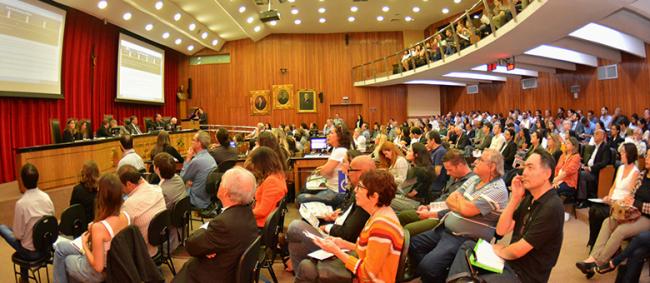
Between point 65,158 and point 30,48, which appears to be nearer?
point 65,158

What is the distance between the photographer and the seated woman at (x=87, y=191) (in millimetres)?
4195

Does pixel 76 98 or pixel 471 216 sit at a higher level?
pixel 76 98

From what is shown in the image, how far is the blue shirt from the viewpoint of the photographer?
509 centimetres

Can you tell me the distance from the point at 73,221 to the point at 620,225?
4685 mm

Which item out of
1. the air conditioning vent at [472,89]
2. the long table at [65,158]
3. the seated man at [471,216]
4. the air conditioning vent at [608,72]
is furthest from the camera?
the air conditioning vent at [472,89]

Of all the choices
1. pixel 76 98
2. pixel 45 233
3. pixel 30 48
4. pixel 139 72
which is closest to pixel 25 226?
pixel 45 233

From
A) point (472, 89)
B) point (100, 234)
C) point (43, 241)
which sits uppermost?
point (472, 89)

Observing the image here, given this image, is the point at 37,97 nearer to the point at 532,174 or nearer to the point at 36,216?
the point at 36,216

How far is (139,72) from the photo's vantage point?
562 inches

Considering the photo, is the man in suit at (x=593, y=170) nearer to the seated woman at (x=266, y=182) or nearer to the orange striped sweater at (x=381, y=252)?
the seated woman at (x=266, y=182)

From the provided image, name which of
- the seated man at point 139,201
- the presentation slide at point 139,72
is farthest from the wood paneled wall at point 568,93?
the presentation slide at point 139,72

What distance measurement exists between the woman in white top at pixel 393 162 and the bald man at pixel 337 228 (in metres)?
1.01

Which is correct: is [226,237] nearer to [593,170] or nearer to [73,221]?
[73,221]

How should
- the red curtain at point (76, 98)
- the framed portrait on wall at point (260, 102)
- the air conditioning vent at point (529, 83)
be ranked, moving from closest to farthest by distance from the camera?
the red curtain at point (76, 98) → the air conditioning vent at point (529, 83) → the framed portrait on wall at point (260, 102)
